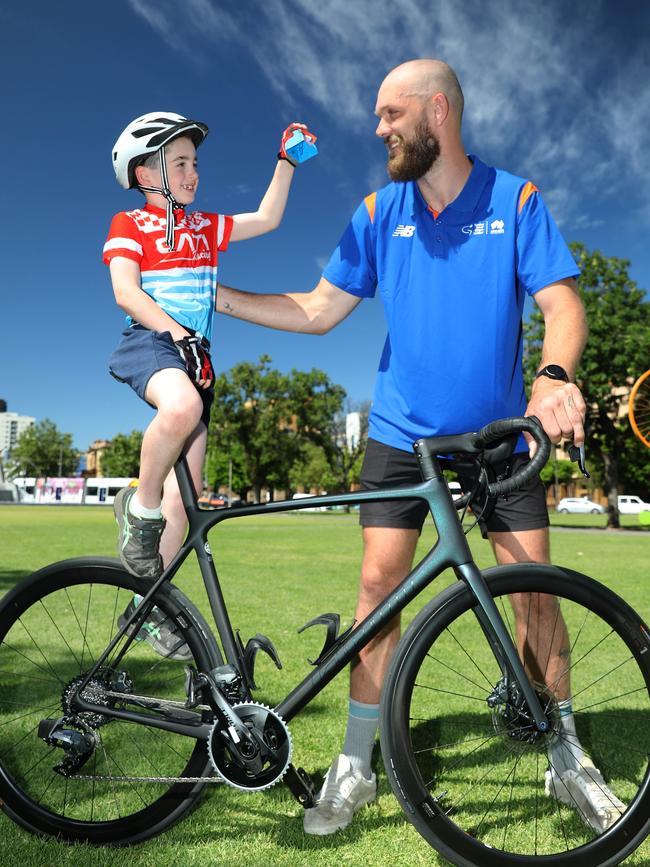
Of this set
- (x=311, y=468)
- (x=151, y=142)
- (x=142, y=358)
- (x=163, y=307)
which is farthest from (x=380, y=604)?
(x=311, y=468)

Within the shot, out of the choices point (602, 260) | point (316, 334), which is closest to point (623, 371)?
point (602, 260)

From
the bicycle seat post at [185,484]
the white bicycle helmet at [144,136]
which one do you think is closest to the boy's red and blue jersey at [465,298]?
the bicycle seat post at [185,484]

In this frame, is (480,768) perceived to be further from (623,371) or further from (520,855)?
(623,371)

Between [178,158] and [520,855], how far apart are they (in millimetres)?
2697

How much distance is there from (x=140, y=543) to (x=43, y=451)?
11547 cm

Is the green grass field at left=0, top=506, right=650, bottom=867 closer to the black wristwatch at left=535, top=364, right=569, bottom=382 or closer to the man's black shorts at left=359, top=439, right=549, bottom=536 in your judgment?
the man's black shorts at left=359, top=439, right=549, bottom=536

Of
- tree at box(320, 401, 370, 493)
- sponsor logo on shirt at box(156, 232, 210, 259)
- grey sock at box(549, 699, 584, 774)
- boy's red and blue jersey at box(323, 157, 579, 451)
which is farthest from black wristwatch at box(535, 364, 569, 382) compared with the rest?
tree at box(320, 401, 370, 493)

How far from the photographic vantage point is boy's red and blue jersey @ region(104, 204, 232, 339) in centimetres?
261

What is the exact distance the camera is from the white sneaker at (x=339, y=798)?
8.38 feet

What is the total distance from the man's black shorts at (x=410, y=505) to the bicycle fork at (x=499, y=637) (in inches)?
16.5

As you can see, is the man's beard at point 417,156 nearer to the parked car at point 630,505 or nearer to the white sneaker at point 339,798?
the white sneaker at point 339,798

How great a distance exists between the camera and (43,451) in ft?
359

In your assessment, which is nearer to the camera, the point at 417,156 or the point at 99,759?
the point at 417,156

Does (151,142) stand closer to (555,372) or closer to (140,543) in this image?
(140,543)
